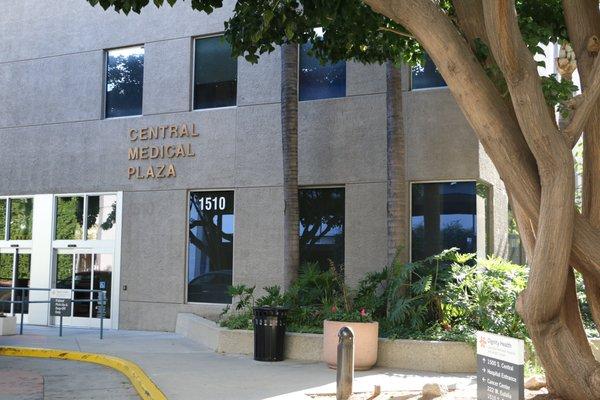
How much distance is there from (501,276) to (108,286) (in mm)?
9944

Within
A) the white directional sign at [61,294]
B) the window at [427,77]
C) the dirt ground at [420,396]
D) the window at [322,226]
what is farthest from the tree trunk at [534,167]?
the white directional sign at [61,294]

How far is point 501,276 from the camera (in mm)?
11703

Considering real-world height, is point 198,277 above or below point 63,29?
below

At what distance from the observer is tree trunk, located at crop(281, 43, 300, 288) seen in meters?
13.6

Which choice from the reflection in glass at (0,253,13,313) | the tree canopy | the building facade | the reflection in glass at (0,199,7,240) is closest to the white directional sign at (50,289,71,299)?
the building facade

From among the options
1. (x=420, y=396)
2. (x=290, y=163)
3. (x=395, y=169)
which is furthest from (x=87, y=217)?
(x=420, y=396)

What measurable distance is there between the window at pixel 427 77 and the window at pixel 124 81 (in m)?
7.14

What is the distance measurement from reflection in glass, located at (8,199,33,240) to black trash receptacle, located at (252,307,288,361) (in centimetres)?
962

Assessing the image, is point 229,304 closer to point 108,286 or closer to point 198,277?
point 198,277

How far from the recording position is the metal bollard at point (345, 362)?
780cm

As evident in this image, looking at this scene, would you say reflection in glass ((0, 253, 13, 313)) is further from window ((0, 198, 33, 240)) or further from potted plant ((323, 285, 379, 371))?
potted plant ((323, 285, 379, 371))

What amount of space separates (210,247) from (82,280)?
3888mm

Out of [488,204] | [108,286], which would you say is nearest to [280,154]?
[488,204]

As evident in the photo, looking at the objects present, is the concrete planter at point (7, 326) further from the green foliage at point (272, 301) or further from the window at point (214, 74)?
the window at point (214, 74)
